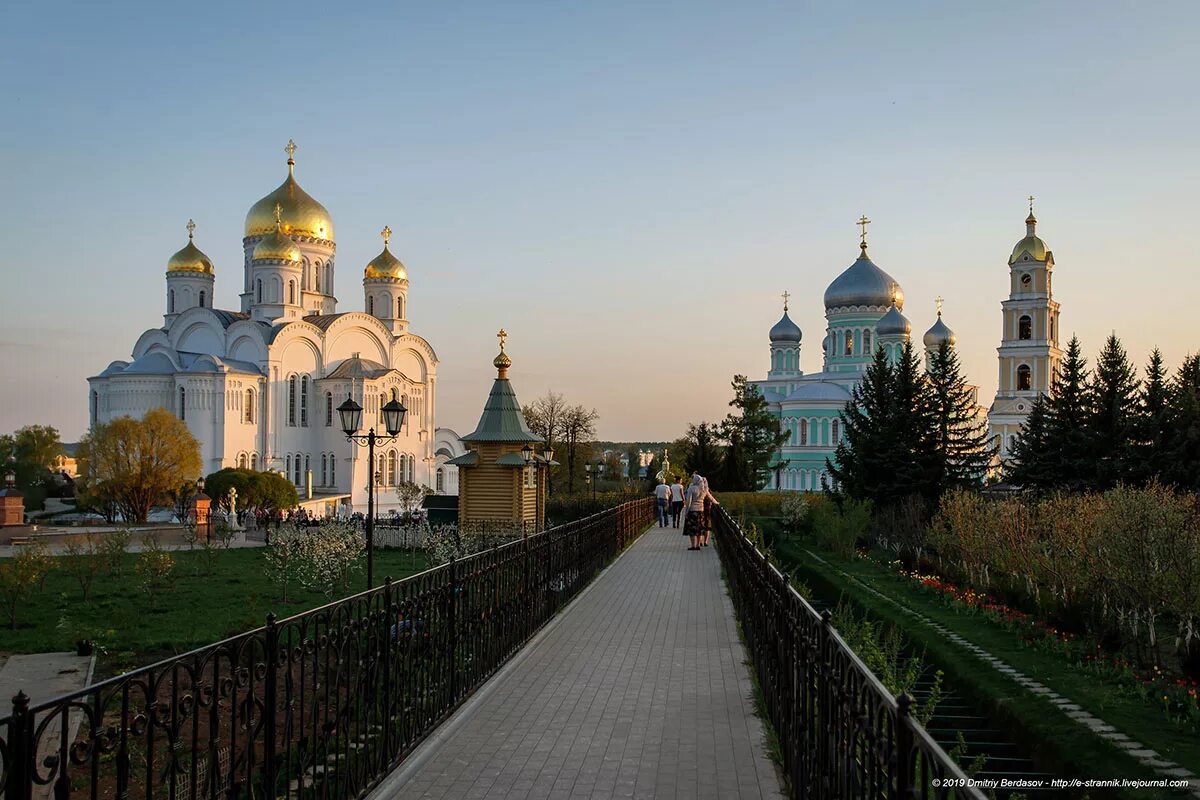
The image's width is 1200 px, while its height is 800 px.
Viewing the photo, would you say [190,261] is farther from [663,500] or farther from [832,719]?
[832,719]

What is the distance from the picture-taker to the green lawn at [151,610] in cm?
1126

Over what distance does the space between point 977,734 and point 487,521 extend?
16.6 meters

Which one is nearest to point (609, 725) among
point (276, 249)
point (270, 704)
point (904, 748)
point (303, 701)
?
point (303, 701)

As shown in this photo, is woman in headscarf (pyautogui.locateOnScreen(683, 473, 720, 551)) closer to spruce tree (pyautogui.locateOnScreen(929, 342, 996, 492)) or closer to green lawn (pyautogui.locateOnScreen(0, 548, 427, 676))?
green lawn (pyautogui.locateOnScreen(0, 548, 427, 676))

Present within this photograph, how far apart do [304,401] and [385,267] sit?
426 inches

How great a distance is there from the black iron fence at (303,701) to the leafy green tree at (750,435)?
36.2 m

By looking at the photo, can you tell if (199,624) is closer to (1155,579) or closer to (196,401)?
(1155,579)

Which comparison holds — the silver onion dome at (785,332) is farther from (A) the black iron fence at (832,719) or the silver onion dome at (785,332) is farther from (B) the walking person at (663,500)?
(A) the black iron fence at (832,719)

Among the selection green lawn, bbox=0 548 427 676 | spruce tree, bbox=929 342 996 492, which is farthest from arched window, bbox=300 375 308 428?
spruce tree, bbox=929 342 996 492

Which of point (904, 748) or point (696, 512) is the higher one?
point (904, 748)

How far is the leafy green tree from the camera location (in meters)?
46.4

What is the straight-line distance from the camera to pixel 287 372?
160 ft

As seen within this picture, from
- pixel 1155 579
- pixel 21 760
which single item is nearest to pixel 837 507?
pixel 1155 579

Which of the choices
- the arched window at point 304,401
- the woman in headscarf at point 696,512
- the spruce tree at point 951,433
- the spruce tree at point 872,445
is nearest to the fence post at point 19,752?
the woman in headscarf at point 696,512
